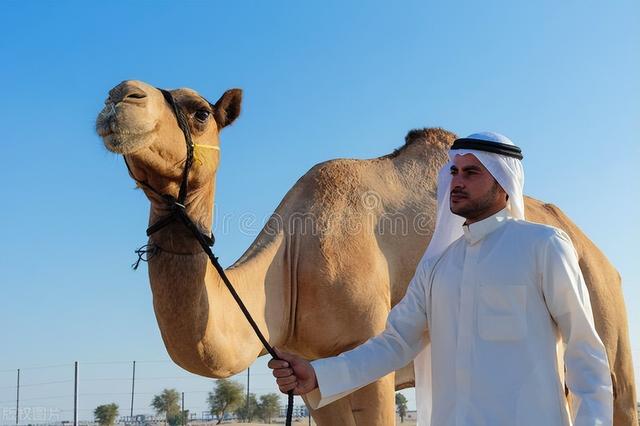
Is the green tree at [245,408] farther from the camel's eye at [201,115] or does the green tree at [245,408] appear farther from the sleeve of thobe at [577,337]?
the sleeve of thobe at [577,337]

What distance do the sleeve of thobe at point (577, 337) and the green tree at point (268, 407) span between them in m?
44.6

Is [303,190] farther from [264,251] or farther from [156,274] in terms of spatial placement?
[156,274]

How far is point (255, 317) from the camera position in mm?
5441

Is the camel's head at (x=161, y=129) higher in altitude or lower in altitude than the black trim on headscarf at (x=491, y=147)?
higher

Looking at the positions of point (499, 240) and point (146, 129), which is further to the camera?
point (146, 129)

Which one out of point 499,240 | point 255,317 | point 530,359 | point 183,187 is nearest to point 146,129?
point 183,187

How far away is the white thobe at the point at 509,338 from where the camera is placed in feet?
10.3

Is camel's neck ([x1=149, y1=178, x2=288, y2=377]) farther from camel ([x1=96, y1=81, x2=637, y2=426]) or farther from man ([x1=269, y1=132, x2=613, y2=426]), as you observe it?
man ([x1=269, y1=132, x2=613, y2=426])

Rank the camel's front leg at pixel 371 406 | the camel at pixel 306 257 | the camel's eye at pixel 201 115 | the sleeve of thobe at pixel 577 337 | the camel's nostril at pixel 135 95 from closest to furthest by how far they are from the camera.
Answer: the sleeve of thobe at pixel 577 337 → the camel's nostril at pixel 135 95 → the camel at pixel 306 257 → the camel's eye at pixel 201 115 → the camel's front leg at pixel 371 406

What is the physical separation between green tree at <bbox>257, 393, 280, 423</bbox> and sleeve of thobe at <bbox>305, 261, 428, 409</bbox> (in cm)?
4397

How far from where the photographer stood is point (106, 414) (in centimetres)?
4509

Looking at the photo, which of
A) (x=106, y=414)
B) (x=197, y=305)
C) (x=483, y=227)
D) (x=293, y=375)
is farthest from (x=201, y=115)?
(x=106, y=414)

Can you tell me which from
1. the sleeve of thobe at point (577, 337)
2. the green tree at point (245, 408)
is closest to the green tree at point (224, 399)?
the green tree at point (245, 408)

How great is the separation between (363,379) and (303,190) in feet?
8.73
